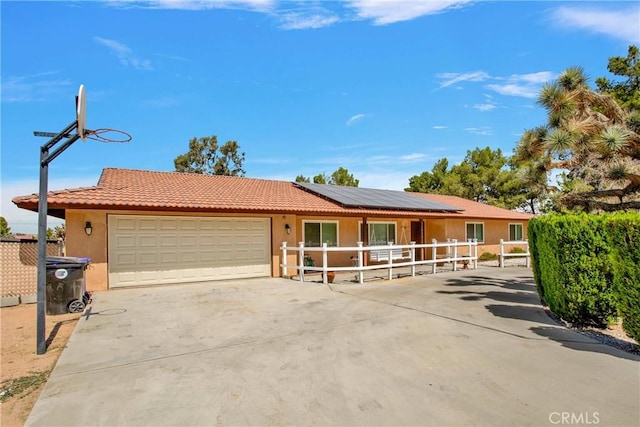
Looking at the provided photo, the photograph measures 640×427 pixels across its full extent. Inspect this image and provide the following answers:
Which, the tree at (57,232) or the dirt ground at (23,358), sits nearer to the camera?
the dirt ground at (23,358)

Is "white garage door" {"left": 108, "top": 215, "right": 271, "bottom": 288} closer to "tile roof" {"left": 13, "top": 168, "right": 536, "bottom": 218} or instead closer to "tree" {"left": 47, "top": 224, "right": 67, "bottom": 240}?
"tile roof" {"left": 13, "top": 168, "right": 536, "bottom": 218}

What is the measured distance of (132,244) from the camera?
11.1 meters

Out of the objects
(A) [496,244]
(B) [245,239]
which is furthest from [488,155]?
(B) [245,239]

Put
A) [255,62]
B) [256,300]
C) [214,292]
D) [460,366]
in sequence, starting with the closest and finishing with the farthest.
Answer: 1. [460,366]
2. [256,300]
3. [214,292]
4. [255,62]

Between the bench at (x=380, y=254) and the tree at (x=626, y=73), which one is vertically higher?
the tree at (x=626, y=73)

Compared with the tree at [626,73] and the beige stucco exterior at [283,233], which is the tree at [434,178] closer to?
the beige stucco exterior at [283,233]

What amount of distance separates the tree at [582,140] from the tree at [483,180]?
2309 centimetres

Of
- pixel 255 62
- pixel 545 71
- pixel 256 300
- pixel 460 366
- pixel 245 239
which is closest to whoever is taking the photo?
pixel 460 366

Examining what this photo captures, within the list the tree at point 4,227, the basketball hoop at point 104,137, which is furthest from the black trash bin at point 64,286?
the tree at point 4,227

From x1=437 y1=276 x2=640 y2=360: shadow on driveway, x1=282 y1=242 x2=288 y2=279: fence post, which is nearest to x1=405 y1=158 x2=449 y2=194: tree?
x1=437 y1=276 x2=640 y2=360: shadow on driveway

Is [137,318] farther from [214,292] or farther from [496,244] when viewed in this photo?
[496,244]

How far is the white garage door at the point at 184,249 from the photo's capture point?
35.9 ft

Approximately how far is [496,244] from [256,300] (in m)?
18.8

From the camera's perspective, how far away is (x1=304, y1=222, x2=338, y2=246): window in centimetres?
1543
